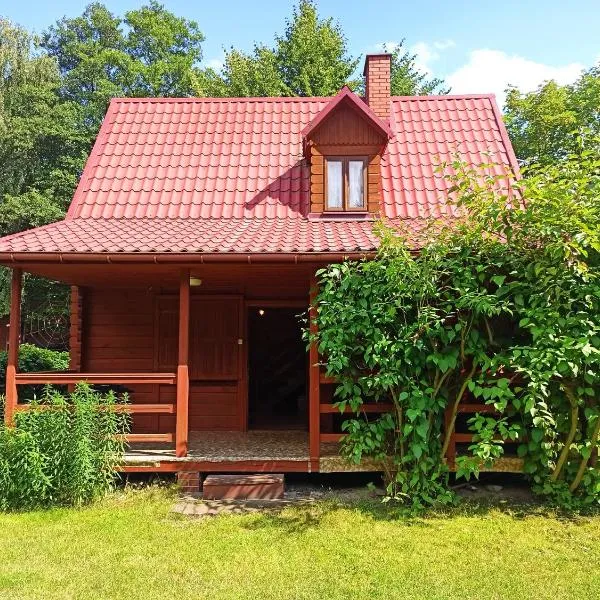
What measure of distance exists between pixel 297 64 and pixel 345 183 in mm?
17234

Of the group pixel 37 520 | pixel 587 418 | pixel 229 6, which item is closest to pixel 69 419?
pixel 37 520

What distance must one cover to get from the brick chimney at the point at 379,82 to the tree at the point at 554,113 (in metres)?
14.5

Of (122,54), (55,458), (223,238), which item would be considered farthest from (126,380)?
(122,54)

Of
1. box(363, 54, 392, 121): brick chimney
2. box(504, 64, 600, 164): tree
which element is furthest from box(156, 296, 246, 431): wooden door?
box(504, 64, 600, 164): tree

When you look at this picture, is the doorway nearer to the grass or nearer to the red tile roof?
the red tile roof

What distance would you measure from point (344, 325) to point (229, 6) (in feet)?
32.3

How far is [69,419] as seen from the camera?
20.3 ft

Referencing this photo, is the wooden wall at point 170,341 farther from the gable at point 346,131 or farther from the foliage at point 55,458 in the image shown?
the foliage at point 55,458

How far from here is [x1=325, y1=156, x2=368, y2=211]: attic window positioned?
→ 9047 millimetres

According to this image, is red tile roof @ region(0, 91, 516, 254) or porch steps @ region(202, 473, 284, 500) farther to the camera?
red tile roof @ region(0, 91, 516, 254)

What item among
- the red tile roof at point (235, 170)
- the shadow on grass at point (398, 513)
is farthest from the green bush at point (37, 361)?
the shadow on grass at point (398, 513)

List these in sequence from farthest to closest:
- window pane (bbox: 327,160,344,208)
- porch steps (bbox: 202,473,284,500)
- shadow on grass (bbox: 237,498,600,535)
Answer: window pane (bbox: 327,160,344,208) < porch steps (bbox: 202,473,284,500) < shadow on grass (bbox: 237,498,600,535)

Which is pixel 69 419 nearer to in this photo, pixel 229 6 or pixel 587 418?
pixel 587 418

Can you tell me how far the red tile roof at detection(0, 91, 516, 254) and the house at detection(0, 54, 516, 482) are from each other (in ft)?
0.12
